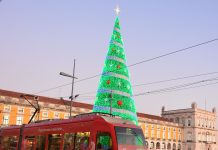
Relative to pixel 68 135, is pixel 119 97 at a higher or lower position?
higher

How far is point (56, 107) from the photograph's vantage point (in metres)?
70.4

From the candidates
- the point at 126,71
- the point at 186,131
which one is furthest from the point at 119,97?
the point at 186,131

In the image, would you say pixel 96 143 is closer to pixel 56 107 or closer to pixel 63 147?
pixel 63 147

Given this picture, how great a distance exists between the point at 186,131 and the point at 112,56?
78203 millimetres

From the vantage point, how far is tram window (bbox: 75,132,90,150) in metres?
15.4

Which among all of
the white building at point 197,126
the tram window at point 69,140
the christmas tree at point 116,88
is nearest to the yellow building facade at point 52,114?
the white building at point 197,126

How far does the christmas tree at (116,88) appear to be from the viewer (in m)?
33.8

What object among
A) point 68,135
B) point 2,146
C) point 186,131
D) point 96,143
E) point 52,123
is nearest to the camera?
point 96,143

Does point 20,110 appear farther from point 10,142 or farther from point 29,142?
point 29,142

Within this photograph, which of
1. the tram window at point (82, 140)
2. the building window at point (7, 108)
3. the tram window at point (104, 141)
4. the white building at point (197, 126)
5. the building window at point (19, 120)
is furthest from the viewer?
the white building at point (197, 126)

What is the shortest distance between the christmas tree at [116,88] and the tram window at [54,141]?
14.6 m

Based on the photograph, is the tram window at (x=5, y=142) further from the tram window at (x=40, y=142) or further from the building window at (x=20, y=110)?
the building window at (x=20, y=110)

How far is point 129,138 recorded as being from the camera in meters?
15.1

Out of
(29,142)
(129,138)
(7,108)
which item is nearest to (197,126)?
(7,108)
